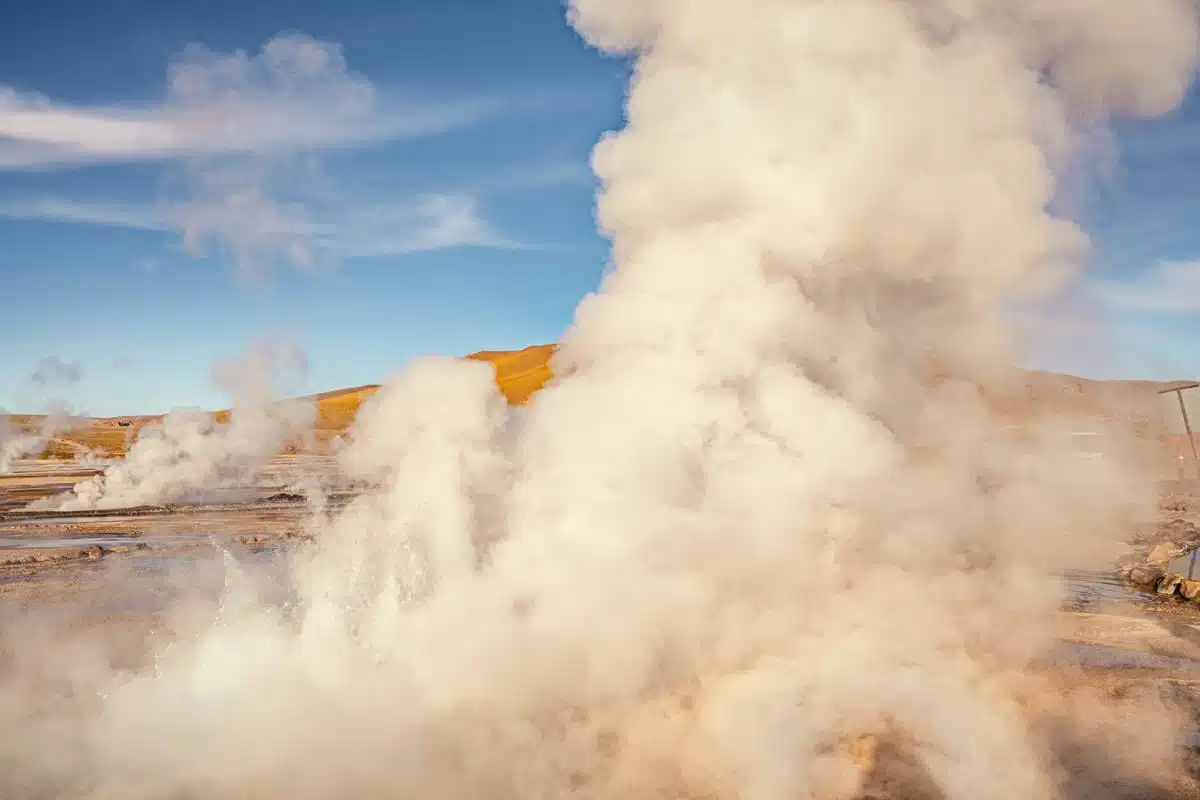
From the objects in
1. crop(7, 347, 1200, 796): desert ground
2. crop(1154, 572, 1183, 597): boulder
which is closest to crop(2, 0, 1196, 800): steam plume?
crop(7, 347, 1200, 796): desert ground

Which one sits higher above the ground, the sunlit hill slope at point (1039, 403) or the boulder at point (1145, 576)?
the sunlit hill slope at point (1039, 403)

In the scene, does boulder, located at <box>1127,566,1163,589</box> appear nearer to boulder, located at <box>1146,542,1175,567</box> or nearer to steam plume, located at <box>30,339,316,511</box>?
boulder, located at <box>1146,542,1175,567</box>

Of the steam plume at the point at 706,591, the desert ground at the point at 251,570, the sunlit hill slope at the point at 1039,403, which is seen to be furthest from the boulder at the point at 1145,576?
the steam plume at the point at 706,591

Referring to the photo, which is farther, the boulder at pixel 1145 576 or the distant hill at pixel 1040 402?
the boulder at pixel 1145 576

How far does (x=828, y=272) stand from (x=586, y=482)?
3377 millimetres

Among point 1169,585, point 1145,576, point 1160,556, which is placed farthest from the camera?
point 1160,556

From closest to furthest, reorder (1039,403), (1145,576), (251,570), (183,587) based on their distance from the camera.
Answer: (183,587) < (1145,576) < (251,570) < (1039,403)

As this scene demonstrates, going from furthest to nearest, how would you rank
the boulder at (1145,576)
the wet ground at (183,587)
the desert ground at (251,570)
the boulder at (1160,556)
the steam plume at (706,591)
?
the boulder at (1160,556), the boulder at (1145,576), the wet ground at (183,587), the desert ground at (251,570), the steam plume at (706,591)

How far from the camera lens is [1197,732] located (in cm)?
845

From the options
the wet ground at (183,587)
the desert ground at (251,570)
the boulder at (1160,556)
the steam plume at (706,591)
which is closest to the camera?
the steam plume at (706,591)

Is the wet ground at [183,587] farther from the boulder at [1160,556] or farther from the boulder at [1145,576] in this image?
the boulder at [1160,556]

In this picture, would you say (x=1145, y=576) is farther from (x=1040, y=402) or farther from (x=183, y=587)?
(x=183, y=587)

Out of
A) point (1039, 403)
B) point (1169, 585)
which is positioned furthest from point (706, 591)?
point (1039, 403)

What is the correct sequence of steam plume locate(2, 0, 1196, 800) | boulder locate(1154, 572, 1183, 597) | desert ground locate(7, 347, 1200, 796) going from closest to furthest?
1. steam plume locate(2, 0, 1196, 800)
2. desert ground locate(7, 347, 1200, 796)
3. boulder locate(1154, 572, 1183, 597)
